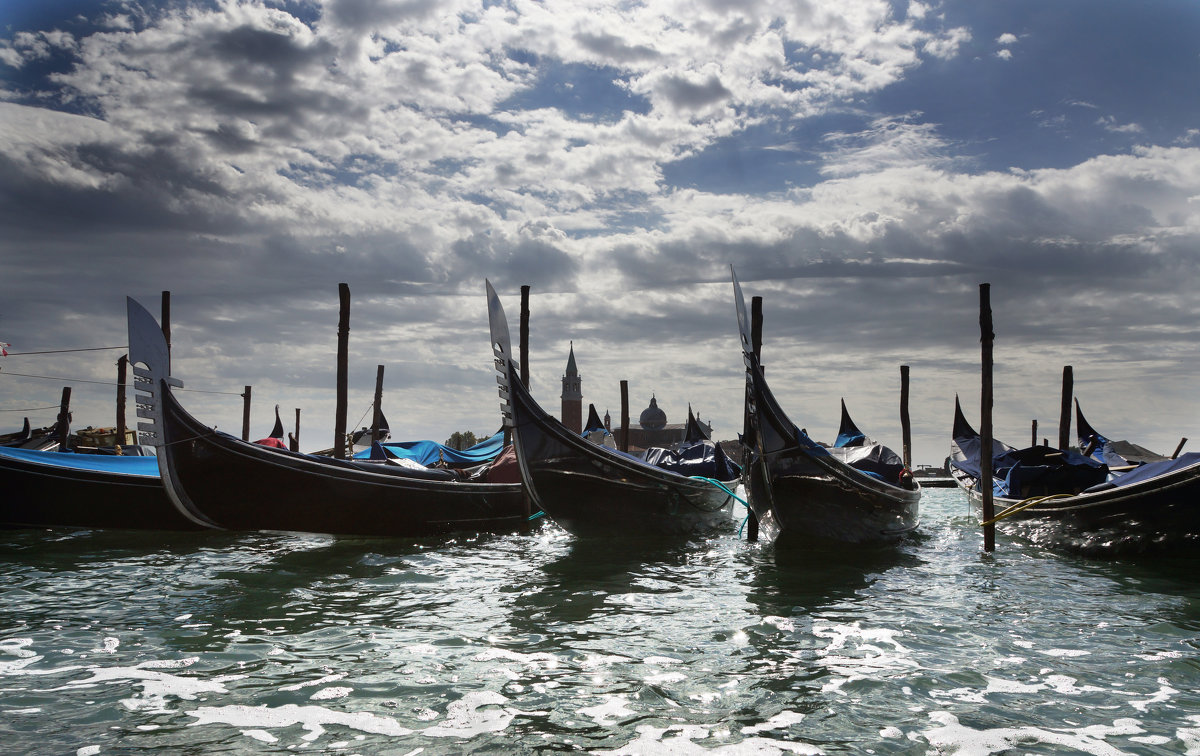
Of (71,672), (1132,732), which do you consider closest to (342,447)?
(71,672)

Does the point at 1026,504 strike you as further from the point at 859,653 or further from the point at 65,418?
the point at 65,418

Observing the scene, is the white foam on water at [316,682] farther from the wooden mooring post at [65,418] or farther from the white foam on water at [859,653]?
the wooden mooring post at [65,418]

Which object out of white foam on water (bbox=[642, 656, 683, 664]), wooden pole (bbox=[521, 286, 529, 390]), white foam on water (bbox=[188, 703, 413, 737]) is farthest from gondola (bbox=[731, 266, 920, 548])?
wooden pole (bbox=[521, 286, 529, 390])

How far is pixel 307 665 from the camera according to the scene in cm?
395

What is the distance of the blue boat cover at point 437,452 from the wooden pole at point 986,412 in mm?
6908

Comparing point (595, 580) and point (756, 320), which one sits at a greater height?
point (756, 320)

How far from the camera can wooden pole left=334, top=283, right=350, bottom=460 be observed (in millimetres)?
13383

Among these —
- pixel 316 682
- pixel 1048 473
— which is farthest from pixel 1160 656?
pixel 1048 473

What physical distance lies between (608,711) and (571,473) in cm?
483

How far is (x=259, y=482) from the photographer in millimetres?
7449

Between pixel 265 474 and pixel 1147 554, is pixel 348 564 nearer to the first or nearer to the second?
pixel 265 474

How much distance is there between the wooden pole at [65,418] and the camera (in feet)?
57.0

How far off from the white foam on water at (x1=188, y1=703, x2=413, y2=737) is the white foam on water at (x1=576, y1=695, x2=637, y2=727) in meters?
0.75

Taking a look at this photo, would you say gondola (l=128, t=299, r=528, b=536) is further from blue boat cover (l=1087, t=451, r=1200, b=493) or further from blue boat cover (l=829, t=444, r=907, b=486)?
blue boat cover (l=1087, t=451, r=1200, b=493)
